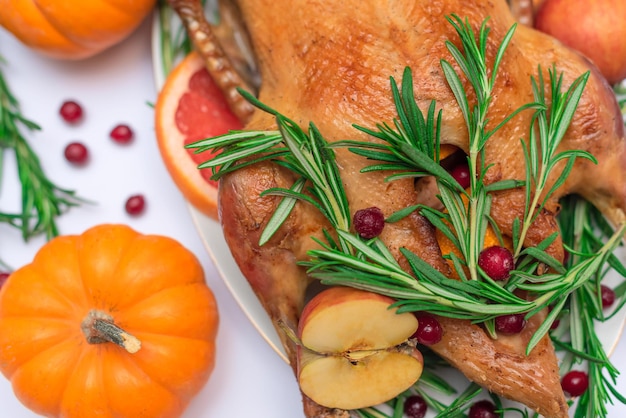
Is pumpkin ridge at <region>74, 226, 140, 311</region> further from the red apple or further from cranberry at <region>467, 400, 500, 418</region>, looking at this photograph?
the red apple

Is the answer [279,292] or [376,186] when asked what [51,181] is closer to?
[279,292]

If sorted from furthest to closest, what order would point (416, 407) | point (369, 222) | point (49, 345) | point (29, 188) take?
point (29, 188) < point (416, 407) < point (49, 345) < point (369, 222)

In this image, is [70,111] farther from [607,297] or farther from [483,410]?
[607,297]

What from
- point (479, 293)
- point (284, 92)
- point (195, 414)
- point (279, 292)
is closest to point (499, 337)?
point (479, 293)

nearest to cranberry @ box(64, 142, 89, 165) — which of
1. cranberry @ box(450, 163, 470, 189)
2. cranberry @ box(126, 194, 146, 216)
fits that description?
cranberry @ box(126, 194, 146, 216)

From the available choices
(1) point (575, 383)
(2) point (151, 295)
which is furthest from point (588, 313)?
(2) point (151, 295)

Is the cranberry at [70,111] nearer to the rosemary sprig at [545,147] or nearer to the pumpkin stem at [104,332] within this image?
the pumpkin stem at [104,332]

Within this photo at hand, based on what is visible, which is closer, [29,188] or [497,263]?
[497,263]
